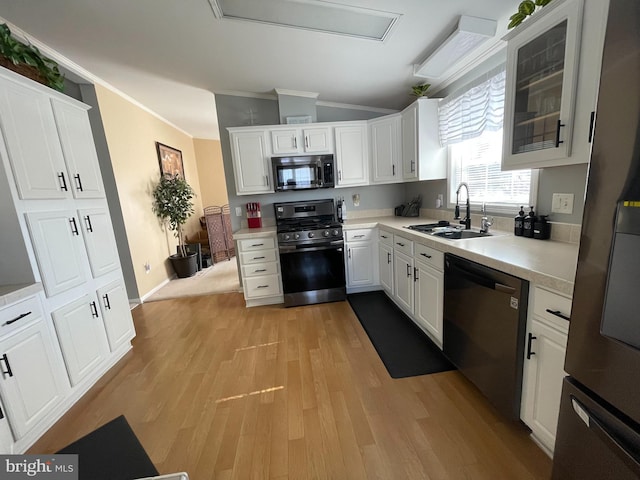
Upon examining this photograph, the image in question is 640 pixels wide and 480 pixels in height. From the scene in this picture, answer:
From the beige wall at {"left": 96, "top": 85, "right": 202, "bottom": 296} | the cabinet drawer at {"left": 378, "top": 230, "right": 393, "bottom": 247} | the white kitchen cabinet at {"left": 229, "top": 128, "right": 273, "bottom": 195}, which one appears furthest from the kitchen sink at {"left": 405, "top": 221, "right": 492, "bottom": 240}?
the beige wall at {"left": 96, "top": 85, "right": 202, "bottom": 296}

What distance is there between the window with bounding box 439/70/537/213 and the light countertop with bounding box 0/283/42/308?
131 inches

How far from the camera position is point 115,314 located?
232 centimetres

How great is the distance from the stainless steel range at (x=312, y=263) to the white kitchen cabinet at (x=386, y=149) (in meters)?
0.93

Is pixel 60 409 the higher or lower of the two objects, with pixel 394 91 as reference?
lower

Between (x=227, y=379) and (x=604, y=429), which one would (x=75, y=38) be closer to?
(x=227, y=379)

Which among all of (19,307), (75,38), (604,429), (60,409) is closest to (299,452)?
(604,429)

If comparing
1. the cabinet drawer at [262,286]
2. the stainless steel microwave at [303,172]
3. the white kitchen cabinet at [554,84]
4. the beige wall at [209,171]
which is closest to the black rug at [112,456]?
the white kitchen cabinet at [554,84]

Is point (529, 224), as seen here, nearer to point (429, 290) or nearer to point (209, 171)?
point (429, 290)

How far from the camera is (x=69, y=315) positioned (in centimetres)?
186

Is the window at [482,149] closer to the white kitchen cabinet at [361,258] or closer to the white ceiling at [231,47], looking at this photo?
the white ceiling at [231,47]

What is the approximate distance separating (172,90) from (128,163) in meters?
1.18

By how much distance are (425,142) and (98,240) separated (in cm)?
327

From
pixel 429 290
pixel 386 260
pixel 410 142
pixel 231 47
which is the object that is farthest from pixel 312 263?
pixel 231 47

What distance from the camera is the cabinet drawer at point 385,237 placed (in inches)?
114
